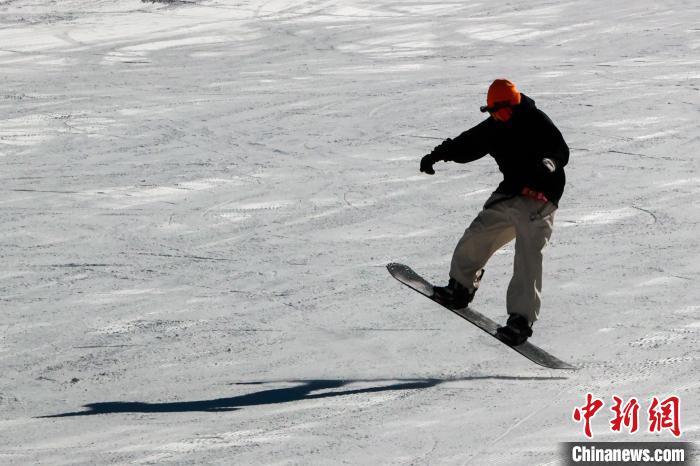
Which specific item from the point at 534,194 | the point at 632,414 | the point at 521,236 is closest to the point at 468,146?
the point at 534,194

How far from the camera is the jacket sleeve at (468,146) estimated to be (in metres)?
6.69

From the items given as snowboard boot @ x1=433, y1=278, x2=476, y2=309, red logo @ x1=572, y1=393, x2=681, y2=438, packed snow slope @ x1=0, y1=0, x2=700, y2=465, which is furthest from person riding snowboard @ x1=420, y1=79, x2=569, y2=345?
red logo @ x1=572, y1=393, x2=681, y2=438

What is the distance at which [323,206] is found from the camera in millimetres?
9766

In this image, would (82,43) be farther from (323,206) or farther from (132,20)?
(323,206)

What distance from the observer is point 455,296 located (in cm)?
708

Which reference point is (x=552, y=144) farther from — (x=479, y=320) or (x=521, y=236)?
(x=479, y=320)

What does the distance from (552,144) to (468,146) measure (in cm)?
58

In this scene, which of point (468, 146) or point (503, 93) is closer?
point (503, 93)

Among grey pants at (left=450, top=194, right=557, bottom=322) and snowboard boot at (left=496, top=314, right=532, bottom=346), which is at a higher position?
grey pants at (left=450, top=194, right=557, bottom=322)

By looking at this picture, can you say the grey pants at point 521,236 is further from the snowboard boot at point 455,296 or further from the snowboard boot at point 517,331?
the snowboard boot at point 455,296

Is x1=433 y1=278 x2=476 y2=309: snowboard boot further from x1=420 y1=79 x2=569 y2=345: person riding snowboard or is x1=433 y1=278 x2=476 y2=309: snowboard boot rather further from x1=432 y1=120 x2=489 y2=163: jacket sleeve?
x1=432 y1=120 x2=489 y2=163: jacket sleeve

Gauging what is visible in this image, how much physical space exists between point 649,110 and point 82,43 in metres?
7.92

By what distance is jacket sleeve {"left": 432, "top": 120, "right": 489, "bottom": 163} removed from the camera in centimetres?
669

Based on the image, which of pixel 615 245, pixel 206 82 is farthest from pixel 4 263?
pixel 206 82
